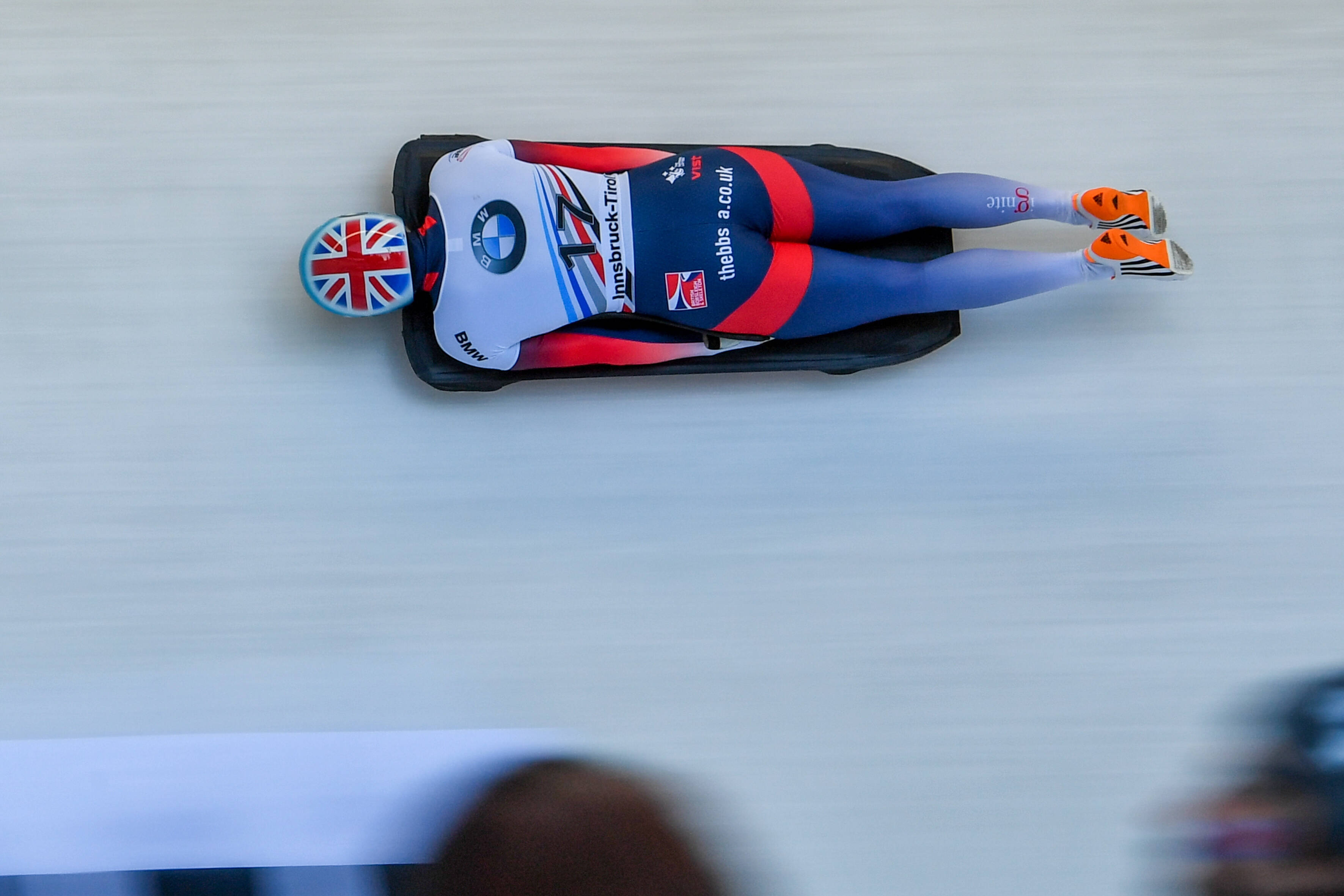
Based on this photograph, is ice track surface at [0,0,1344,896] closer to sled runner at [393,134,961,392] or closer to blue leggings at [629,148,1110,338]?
sled runner at [393,134,961,392]

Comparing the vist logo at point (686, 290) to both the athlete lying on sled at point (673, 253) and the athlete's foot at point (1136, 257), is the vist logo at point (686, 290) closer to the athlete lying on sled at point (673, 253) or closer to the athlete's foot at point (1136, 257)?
the athlete lying on sled at point (673, 253)

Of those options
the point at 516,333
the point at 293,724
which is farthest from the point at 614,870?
the point at 293,724

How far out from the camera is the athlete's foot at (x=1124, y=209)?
245 cm

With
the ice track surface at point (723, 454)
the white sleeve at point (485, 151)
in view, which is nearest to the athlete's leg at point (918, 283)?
the ice track surface at point (723, 454)

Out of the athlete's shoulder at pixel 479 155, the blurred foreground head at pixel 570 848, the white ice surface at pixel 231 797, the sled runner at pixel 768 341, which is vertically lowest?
the white ice surface at pixel 231 797

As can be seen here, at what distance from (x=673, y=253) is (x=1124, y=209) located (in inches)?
44.6

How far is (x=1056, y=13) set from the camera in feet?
8.94

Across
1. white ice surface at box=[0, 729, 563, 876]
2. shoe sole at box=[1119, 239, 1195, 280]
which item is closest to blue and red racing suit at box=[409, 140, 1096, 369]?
shoe sole at box=[1119, 239, 1195, 280]

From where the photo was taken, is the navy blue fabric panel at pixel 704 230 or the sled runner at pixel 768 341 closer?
the navy blue fabric panel at pixel 704 230

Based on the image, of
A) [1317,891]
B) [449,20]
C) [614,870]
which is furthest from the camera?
[449,20]

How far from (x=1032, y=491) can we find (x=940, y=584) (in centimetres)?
35

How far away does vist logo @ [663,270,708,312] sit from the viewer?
2320mm

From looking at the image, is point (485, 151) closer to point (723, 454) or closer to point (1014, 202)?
point (723, 454)

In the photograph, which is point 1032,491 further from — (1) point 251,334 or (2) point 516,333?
(1) point 251,334
